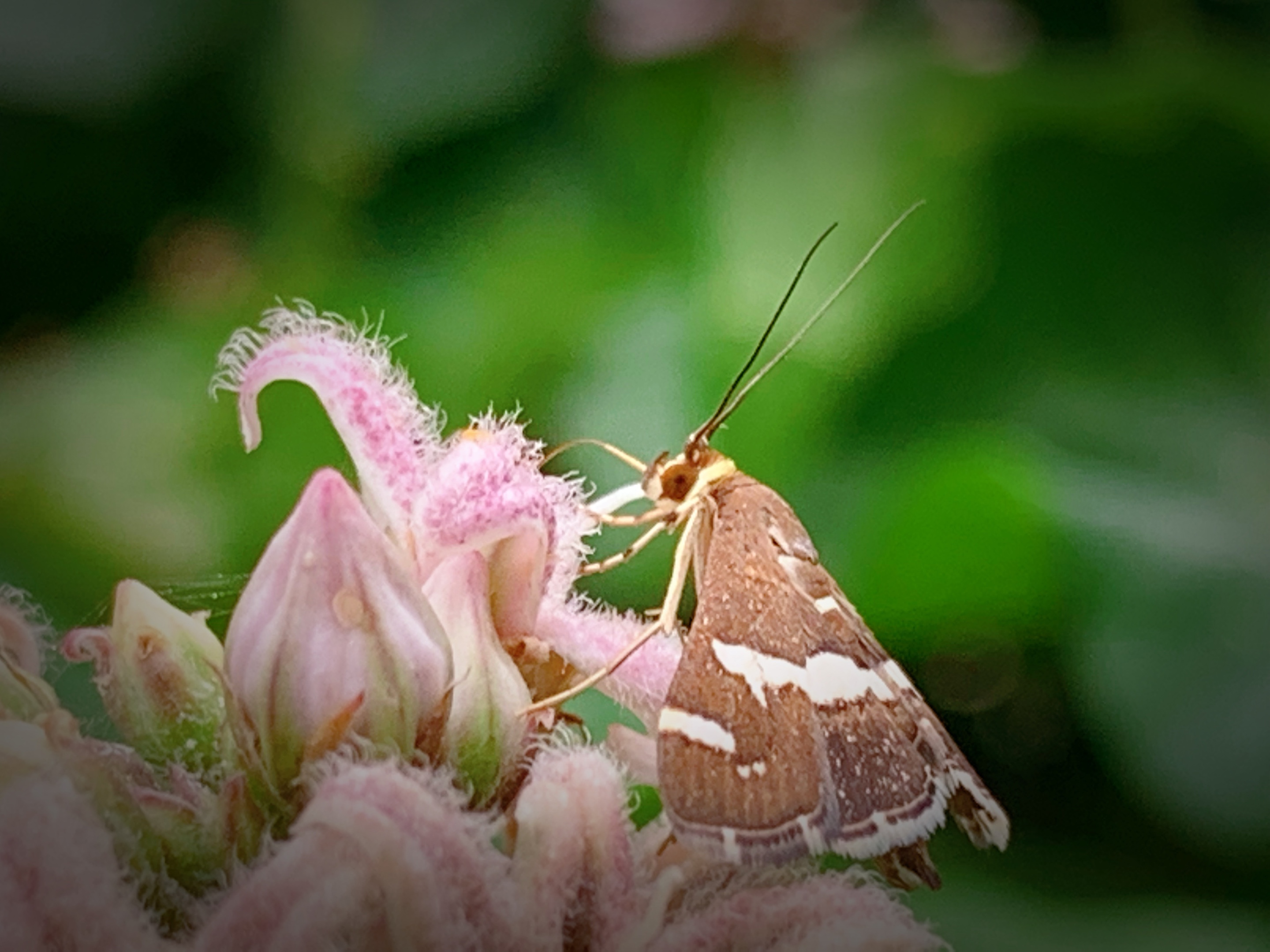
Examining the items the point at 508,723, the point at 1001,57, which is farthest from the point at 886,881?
the point at 1001,57

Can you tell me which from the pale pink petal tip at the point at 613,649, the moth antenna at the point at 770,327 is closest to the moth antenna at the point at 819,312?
the moth antenna at the point at 770,327

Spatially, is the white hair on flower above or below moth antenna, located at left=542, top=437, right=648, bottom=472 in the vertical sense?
above

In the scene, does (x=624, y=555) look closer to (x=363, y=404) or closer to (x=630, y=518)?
(x=630, y=518)

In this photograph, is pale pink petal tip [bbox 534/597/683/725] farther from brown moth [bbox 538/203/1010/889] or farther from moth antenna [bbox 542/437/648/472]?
moth antenna [bbox 542/437/648/472]

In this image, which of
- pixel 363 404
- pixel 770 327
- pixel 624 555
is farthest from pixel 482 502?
pixel 770 327

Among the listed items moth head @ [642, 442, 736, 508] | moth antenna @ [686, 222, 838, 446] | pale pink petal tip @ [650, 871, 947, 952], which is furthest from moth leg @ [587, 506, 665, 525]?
pale pink petal tip @ [650, 871, 947, 952]

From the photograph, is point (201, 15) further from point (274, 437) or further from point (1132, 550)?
point (1132, 550)
